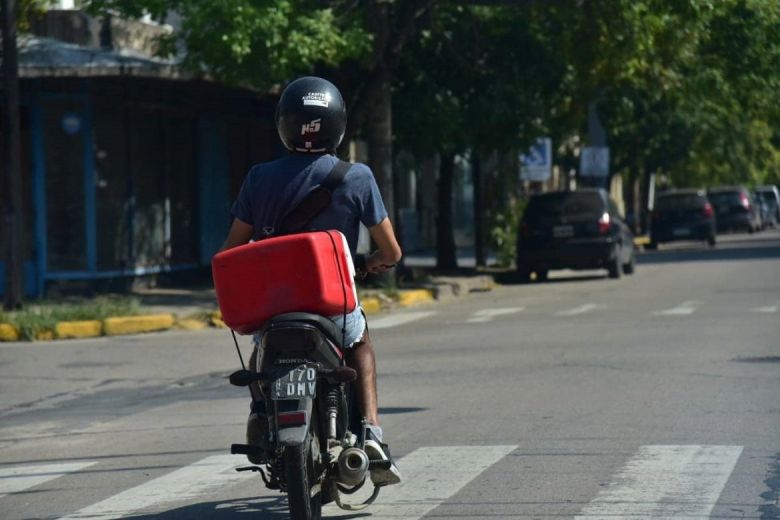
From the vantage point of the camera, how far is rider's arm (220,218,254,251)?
6.55m

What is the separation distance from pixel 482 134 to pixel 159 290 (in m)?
6.41

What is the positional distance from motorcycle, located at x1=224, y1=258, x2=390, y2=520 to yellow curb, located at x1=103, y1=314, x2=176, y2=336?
1173cm

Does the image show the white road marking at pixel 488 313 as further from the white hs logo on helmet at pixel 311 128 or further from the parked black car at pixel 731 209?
the parked black car at pixel 731 209

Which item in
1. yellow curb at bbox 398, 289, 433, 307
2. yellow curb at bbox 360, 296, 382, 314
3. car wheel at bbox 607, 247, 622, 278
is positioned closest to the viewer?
yellow curb at bbox 360, 296, 382, 314

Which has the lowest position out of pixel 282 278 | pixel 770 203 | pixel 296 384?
pixel 770 203

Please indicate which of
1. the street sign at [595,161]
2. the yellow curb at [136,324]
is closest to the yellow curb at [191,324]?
the yellow curb at [136,324]

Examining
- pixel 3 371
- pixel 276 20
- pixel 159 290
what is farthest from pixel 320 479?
pixel 159 290

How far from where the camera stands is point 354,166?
6398 mm

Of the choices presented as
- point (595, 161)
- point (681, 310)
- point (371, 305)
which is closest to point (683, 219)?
point (595, 161)

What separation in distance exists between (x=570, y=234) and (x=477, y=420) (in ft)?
58.0

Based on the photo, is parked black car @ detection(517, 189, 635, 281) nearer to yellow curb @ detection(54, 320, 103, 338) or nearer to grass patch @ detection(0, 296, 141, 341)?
grass patch @ detection(0, 296, 141, 341)

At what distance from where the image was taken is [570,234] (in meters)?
27.2

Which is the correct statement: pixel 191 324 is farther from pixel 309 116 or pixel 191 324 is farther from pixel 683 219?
pixel 683 219

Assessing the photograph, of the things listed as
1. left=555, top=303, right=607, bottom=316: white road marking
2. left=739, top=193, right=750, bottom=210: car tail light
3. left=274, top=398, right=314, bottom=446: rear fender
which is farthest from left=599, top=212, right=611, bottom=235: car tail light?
left=739, top=193, right=750, bottom=210: car tail light
